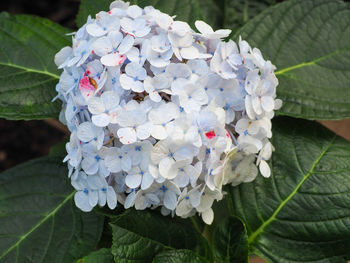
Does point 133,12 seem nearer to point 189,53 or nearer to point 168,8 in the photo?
point 189,53

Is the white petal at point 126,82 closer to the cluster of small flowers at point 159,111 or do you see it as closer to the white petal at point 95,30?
the cluster of small flowers at point 159,111

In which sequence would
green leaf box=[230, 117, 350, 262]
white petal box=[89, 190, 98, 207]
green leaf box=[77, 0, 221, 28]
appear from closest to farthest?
white petal box=[89, 190, 98, 207]
green leaf box=[230, 117, 350, 262]
green leaf box=[77, 0, 221, 28]

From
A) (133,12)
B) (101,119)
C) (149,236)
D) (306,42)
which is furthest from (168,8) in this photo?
(149,236)

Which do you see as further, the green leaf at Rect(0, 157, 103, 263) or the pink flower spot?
the green leaf at Rect(0, 157, 103, 263)

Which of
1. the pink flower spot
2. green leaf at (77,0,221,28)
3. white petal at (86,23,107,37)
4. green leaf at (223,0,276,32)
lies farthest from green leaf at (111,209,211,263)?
green leaf at (223,0,276,32)

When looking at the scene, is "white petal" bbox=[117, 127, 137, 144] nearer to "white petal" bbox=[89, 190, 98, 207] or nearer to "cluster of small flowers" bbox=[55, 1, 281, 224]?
"cluster of small flowers" bbox=[55, 1, 281, 224]

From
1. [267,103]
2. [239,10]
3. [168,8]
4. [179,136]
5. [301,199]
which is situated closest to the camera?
[179,136]

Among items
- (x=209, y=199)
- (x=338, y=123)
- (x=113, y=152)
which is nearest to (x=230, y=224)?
(x=209, y=199)
